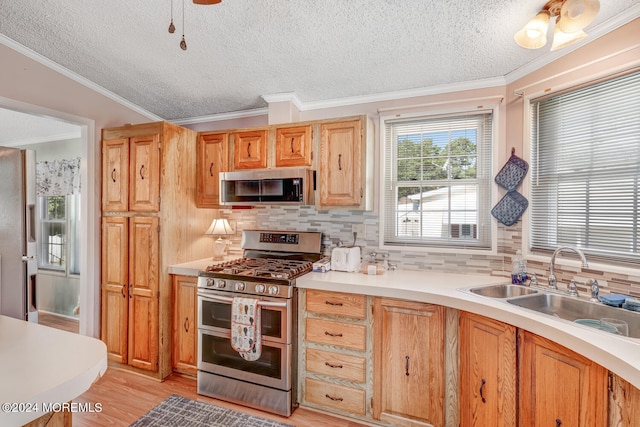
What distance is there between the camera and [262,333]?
Result: 7.39 ft

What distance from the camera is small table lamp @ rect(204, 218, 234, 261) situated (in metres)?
3.02

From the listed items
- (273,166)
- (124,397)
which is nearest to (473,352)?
(273,166)

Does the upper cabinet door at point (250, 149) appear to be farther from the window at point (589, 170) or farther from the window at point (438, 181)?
the window at point (589, 170)

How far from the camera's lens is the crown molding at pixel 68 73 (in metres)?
2.39

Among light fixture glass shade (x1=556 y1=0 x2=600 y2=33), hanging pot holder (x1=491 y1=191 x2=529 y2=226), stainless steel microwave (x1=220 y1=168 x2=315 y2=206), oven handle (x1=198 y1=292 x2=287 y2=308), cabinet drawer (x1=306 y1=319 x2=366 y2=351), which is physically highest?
light fixture glass shade (x1=556 y1=0 x2=600 y2=33)

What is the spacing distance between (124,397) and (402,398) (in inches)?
82.3

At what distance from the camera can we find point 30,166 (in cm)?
308

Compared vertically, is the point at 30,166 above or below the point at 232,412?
above

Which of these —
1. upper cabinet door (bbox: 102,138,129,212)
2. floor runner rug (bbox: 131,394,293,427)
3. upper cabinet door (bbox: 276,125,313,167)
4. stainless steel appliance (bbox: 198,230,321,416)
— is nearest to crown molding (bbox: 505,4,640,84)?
upper cabinet door (bbox: 276,125,313,167)

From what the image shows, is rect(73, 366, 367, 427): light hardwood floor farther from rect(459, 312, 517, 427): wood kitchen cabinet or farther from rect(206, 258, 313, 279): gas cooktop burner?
rect(206, 258, 313, 279): gas cooktop burner

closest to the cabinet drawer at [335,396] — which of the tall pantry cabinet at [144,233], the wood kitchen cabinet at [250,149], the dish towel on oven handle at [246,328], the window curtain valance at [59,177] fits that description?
the dish towel on oven handle at [246,328]

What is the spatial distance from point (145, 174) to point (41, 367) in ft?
6.80

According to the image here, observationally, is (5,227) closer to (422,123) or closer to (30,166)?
(30,166)

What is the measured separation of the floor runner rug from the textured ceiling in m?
2.59
